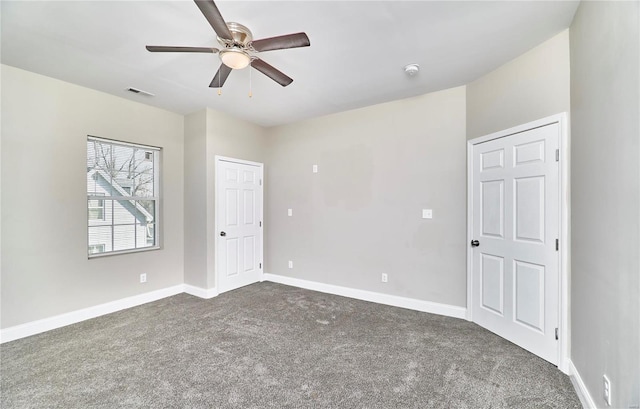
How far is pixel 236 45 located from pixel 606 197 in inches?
100

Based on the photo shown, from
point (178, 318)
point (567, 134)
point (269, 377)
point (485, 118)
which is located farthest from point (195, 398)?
point (485, 118)

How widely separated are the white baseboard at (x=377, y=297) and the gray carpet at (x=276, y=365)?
0.14 metres

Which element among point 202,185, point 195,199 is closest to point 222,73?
point 202,185

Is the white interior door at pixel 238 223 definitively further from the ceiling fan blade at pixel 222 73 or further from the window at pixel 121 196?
the ceiling fan blade at pixel 222 73

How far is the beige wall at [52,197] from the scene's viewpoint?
107 inches

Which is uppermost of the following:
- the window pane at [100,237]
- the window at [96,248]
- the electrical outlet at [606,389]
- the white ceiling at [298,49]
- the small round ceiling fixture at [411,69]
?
the white ceiling at [298,49]

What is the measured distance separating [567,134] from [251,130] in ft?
13.2

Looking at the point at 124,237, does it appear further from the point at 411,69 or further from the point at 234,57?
the point at 411,69

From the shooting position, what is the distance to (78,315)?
3.14m

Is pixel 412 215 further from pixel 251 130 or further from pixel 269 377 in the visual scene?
pixel 251 130

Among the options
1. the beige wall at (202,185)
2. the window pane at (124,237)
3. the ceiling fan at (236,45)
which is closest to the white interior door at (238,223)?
the beige wall at (202,185)

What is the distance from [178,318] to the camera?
10.6 feet

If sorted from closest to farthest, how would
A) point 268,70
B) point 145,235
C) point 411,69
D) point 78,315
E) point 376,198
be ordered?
1. point 268,70
2. point 411,69
3. point 78,315
4. point 376,198
5. point 145,235

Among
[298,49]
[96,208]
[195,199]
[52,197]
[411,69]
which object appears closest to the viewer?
[298,49]
